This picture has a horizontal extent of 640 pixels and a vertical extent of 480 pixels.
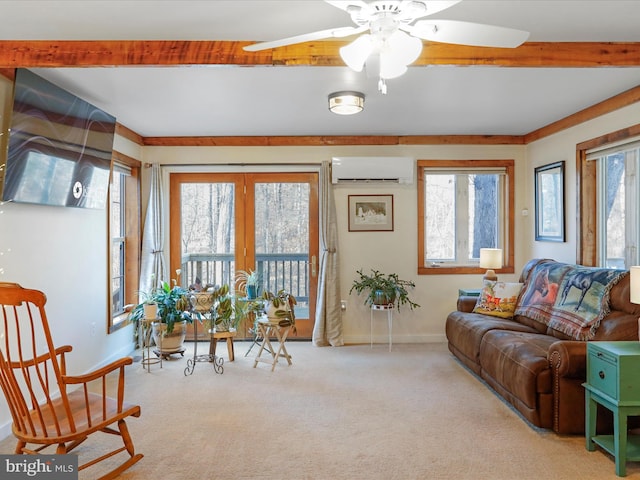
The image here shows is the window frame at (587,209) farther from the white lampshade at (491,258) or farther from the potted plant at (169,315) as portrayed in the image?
the potted plant at (169,315)

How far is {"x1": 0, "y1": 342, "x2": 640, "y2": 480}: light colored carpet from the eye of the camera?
258 centimetres

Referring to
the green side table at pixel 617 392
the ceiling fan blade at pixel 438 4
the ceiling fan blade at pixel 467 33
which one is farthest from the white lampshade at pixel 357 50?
the green side table at pixel 617 392

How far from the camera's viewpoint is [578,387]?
2.92 metres

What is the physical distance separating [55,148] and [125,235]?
201cm

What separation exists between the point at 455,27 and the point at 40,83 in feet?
9.03

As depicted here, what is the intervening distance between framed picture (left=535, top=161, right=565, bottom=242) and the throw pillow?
0.81 metres

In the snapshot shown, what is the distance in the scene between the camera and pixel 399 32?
1.88 meters

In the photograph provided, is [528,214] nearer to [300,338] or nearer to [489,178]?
[489,178]

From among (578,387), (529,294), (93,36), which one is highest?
(93,36)

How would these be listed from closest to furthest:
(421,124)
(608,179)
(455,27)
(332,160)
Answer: (455,27), (608,179), (421,124), (332,160)

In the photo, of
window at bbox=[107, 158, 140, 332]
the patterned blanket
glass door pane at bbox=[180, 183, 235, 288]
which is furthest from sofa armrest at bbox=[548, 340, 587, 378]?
window at bbox=[107, 158, 140, 332]

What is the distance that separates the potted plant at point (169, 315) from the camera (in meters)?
4.59

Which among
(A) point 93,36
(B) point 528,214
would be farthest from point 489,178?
(A) point 93,36

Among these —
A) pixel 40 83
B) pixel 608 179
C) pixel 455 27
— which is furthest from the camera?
pixel 608 179
